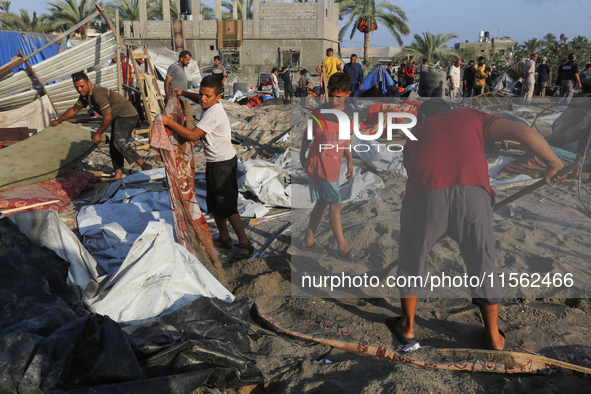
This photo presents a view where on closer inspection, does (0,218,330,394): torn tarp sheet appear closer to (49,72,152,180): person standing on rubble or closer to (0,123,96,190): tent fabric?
(0,123,96,190): tent fabric

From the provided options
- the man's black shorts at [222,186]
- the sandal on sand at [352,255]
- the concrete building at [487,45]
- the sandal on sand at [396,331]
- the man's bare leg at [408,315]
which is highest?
the concrete building at [487,45]

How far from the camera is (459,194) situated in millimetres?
2795

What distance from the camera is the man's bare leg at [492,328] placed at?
9.20 ft

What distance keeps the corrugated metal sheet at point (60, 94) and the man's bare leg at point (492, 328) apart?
8.21m

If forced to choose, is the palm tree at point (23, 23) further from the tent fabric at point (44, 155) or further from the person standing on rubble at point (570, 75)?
the person standing on rubble at point (570, 75)

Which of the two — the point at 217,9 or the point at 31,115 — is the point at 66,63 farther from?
the point at 217,9

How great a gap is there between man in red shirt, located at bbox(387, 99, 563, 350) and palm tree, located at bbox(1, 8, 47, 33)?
3142cm

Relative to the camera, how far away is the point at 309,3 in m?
27.4

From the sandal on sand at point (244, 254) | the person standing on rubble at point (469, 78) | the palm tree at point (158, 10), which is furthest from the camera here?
the palm tree at point (158, 10)

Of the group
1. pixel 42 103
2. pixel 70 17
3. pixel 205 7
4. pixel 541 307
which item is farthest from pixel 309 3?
pixel 541 307

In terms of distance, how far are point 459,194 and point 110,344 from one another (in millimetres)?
2039

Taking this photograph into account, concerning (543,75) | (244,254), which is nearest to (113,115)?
(244,254)

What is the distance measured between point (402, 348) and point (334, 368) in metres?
0.55

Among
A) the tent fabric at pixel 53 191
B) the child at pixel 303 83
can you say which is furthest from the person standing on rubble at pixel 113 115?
the child at pixel 303 83
